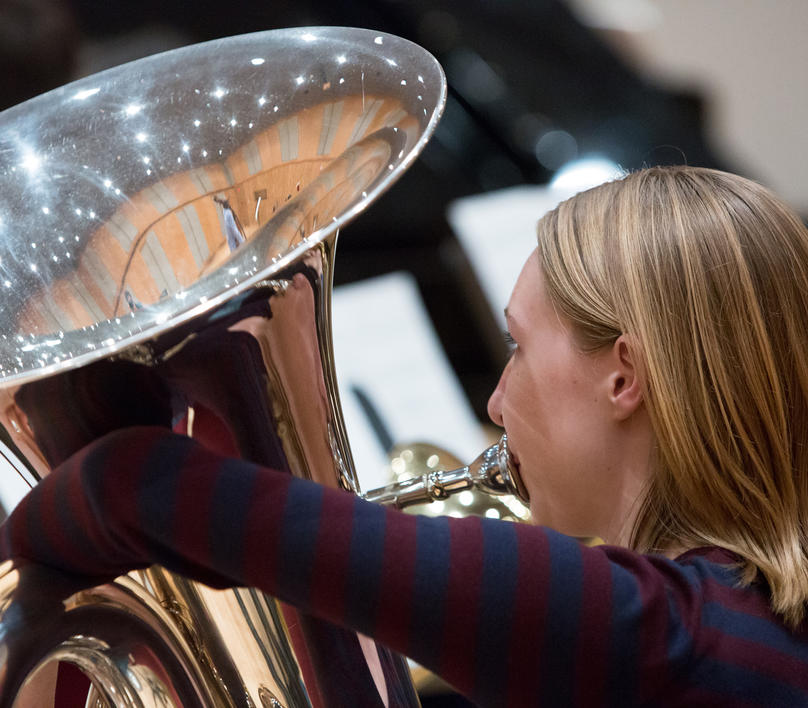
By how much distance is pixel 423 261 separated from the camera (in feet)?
5.12

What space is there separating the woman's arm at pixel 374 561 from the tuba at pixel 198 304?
0.06 feet

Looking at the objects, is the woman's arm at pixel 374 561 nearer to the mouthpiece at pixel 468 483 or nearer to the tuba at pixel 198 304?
the tuba at pixel 198 304

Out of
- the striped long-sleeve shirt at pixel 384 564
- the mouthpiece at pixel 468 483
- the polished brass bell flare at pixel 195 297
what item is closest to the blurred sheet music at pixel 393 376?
the mouthpiece at pixel 468 483

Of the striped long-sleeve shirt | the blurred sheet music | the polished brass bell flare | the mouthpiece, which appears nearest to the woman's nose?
the mouthpiece

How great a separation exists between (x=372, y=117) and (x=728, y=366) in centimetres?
27

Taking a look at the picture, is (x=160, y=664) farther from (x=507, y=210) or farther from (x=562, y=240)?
(x=507, y=210)

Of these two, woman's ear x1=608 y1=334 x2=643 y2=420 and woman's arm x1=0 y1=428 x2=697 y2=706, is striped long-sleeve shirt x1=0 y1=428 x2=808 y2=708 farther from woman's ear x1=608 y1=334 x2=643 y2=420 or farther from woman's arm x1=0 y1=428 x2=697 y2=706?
woman's ear x1=608 y1=334 x2=643 y2=420

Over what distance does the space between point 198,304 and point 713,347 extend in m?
0.32

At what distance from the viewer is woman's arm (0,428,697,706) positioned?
47 cm

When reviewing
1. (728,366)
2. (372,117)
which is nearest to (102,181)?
(372,117)

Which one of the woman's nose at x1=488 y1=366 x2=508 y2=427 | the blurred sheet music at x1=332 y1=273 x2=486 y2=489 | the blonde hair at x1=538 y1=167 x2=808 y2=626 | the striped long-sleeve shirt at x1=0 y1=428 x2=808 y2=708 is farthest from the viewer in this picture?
the blurred sheet music at x1=332 y1=273 x2=486 y2=489

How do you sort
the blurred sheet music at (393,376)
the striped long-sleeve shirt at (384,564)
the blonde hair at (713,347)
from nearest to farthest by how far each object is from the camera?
the striped long-sleeve shirt at (384,564) → the blonde hair at (713,347) → the blurred sheet music at (393,376)

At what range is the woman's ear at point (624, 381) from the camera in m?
0.66

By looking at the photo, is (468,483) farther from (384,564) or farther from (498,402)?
(384,564)
